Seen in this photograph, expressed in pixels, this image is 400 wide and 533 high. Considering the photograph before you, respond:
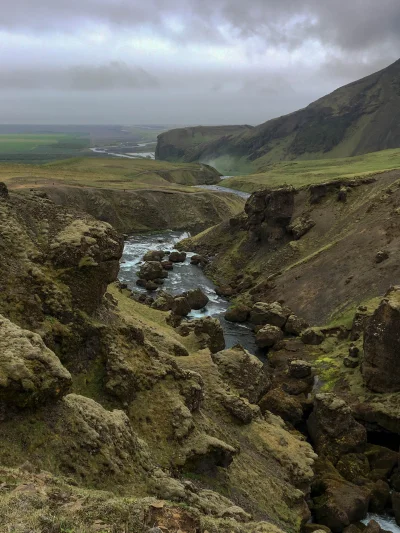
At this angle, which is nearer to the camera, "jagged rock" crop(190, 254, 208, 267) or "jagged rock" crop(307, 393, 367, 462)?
"jagged rock" crop(307, 393, 367, 462)

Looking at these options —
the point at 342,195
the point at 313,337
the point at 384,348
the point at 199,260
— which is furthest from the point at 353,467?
the point at 199,260

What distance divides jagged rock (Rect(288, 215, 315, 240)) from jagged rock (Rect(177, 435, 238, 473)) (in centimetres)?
6370

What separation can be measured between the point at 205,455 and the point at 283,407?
16.4 m

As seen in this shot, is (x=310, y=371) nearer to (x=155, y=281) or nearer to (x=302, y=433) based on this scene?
(x=302, y=433)

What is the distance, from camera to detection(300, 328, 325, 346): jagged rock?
173 ft

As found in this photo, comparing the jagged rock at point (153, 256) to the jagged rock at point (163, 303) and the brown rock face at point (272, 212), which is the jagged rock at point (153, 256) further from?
the jagged rock at point (163, 303)

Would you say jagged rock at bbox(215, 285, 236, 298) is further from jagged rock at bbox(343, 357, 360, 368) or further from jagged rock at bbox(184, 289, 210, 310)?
jagged rock at bbox(343, 357, 360, 368)

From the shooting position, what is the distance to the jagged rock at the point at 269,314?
59.9 metres

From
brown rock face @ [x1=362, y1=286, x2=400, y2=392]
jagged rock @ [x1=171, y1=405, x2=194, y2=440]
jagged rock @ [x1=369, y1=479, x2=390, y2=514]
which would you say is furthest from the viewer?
brown rock face @ [x1=362, y1=286, x2=400, y2=392]

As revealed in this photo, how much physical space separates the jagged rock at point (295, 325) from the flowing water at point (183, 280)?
4.76 metres

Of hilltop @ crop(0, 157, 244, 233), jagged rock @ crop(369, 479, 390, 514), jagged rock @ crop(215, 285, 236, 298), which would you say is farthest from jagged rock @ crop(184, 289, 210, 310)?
hilltop @ crop(0, 157, 244, 233)

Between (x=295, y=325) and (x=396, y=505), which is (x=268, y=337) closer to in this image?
(x=295, y=325)

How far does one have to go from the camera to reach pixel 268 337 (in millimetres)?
54969

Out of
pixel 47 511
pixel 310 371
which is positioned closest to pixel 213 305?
pixel 310 371
